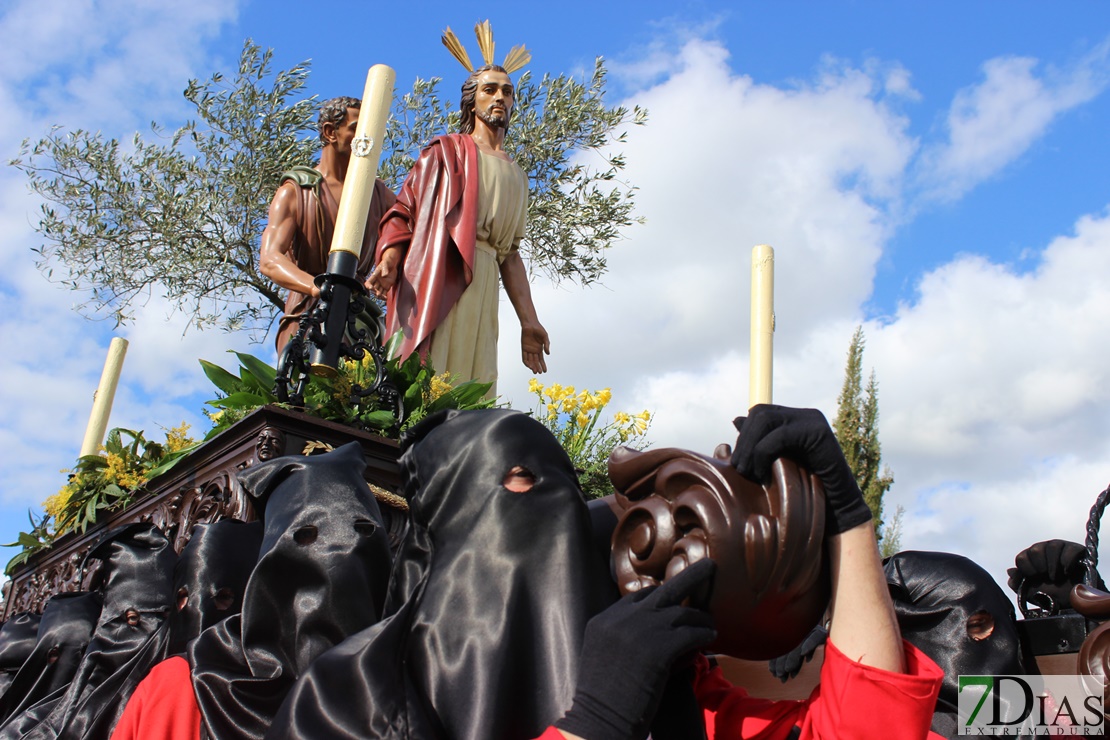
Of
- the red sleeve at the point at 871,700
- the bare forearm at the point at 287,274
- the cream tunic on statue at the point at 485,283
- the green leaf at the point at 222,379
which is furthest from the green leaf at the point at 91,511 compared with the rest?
the red sleeve at the point at 871,700

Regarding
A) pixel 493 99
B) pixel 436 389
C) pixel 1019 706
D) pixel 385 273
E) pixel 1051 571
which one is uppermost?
pixel 493 99

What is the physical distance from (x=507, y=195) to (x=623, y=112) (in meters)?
8.62

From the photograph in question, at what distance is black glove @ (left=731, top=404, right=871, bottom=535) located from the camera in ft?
4.90

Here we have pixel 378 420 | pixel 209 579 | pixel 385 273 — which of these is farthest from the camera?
pixel 385 273

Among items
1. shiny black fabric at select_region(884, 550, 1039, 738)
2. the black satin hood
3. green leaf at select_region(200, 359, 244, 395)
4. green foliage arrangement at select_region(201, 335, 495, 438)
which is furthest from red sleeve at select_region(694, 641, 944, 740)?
the black satin hood

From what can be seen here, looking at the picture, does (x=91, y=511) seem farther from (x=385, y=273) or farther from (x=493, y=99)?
(x=493, y=99)

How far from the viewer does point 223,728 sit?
89.4 inches

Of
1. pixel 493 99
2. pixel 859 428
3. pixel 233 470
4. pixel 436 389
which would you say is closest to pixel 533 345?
pixel 493 99

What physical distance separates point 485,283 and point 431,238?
16.7 inches

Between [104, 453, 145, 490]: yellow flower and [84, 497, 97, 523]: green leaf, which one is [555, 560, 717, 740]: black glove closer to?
[104, 453, 145, 490]: yellow flower

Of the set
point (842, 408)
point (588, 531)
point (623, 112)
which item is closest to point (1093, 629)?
point (588, 531)

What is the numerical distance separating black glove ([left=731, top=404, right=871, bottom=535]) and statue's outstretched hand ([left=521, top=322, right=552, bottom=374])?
4529 millimetres

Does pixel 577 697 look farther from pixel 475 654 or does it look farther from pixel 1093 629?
pixel 1093 629

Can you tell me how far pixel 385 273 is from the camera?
534 cm
